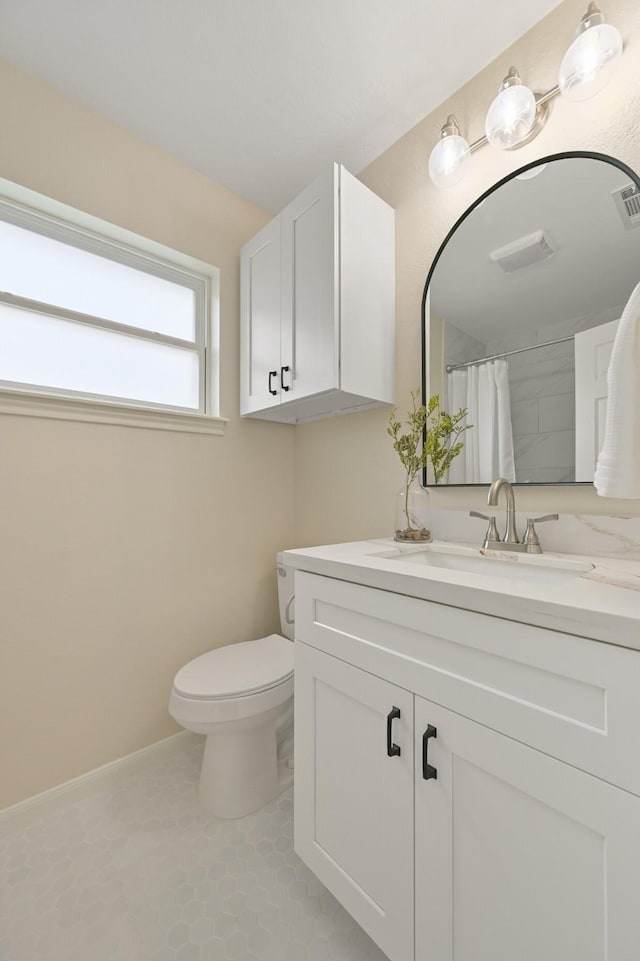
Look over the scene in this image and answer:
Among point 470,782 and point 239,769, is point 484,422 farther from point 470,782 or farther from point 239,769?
point 239,769

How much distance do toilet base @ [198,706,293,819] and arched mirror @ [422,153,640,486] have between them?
107 cm

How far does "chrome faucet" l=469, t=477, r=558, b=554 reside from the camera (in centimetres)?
110

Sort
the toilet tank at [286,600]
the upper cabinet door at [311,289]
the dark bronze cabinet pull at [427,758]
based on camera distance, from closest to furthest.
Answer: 1. the dark bronze cabinet pull at [427,758]
2. the upper cabinet door at [311,289]
3. the toilet tank at [286,600]

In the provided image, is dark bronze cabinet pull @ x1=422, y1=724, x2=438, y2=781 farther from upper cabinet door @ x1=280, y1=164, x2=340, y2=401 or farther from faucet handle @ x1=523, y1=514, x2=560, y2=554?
upper cabinet door @ x1=280, y1=164, x2=340, y2=401

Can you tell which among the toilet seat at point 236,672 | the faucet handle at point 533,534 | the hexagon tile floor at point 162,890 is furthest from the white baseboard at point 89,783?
the faucet handle at point 533,534

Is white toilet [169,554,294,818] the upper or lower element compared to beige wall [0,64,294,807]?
lower

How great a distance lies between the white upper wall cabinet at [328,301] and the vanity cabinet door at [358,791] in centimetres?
93

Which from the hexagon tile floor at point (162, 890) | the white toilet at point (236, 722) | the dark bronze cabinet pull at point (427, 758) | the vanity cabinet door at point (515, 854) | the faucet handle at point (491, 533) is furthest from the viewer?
the white toilet at point (236, 722)

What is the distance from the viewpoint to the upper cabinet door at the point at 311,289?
1371 mm

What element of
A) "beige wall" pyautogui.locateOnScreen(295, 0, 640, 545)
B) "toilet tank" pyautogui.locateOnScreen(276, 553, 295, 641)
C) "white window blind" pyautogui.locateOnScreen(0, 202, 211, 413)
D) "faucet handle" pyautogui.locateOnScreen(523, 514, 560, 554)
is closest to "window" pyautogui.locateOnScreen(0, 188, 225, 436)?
"white window blind" pyautogui.locateOnScreen(0, 202, 211, 413)

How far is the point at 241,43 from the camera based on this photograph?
1251 millimetres

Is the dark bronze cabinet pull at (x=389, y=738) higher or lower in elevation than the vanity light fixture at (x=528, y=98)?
lower

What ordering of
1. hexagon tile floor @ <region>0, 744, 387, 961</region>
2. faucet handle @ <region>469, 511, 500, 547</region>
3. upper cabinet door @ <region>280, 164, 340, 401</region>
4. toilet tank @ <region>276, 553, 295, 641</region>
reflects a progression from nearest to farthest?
hexagon tile floor @ <region>0, 744, 387, 961</region>, faucet handle @ <region>469, 511, 500, 547</region>, upper cabinet door @ <region>280, 164, 340, 401</region>, toilet tank @ <region>276, 553, 295, 641</region>

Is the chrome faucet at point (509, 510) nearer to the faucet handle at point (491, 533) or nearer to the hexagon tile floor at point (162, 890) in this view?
the faucet handle at point (491, 533)
